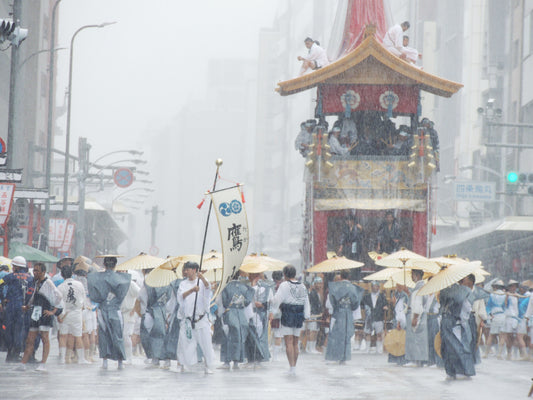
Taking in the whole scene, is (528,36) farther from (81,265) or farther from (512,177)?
(81,265)

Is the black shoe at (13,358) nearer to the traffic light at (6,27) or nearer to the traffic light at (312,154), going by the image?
the traffic light at (6,27)

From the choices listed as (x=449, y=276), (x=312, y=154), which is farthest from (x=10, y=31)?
(x=449, y=276)

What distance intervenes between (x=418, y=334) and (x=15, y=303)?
606 cm

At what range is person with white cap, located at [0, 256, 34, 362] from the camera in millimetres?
15211

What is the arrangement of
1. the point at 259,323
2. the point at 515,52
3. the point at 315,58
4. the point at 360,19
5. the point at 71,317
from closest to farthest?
the point at 71,317, the point at 259,323, the point at 315,58, the point at 360,19, the point at 515,52

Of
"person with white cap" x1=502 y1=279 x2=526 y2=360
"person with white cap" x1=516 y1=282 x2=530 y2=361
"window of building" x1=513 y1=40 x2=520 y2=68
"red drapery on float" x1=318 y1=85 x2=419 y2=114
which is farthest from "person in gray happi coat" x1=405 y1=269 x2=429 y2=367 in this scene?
"window of building" x1=513 y1=40 x2=520 y2=68

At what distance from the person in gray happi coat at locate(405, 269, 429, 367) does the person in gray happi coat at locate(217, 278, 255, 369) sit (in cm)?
260

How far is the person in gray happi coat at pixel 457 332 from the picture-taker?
13.3 meters

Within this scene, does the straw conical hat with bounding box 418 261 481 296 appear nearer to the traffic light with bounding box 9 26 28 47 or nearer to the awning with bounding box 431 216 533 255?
the traffic light with bounding box 9 26 28 47

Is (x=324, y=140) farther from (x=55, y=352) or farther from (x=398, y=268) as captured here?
(x=55, y=352)

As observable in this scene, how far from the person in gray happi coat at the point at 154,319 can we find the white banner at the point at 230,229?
2248 millimetres

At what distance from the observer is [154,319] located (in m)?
15.3

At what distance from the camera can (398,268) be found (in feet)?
60.0

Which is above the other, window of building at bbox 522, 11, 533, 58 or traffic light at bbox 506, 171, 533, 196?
window of building at bbox 522, 11, 533, 58
